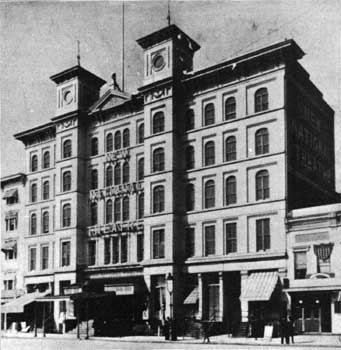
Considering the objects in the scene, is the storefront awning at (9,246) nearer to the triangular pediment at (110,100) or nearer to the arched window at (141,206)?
the triangular pediment at (110,100)

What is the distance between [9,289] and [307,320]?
95.6 ft

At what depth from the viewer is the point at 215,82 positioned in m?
42.2

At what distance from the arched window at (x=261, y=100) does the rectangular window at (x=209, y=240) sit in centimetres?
864

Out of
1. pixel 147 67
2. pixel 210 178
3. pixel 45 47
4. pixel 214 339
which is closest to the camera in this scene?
pixel 45 47

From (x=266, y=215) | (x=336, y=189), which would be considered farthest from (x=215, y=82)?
(x=336, y=189)

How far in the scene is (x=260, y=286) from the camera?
122ft

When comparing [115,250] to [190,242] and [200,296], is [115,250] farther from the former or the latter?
[200,296]

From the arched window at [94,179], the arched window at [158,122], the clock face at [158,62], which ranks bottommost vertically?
the arched window at [94,179]

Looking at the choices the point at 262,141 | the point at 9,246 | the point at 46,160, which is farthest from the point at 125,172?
the point at 9,246

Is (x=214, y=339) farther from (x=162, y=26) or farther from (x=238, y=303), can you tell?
(x=162, y=26)

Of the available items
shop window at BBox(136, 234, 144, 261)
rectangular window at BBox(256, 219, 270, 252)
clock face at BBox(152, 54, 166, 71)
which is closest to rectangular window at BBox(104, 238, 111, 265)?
shop window at BBox(136, 234, 144, 261)


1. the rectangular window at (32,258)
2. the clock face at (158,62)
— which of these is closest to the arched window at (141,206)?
the clock face at (158,62)

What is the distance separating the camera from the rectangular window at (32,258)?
52219 mm

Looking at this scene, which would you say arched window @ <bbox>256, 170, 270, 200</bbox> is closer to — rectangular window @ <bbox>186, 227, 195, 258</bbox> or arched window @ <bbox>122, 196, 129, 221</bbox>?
rectangular window @ <bbox>186, 227, 195, 258</bbox>
